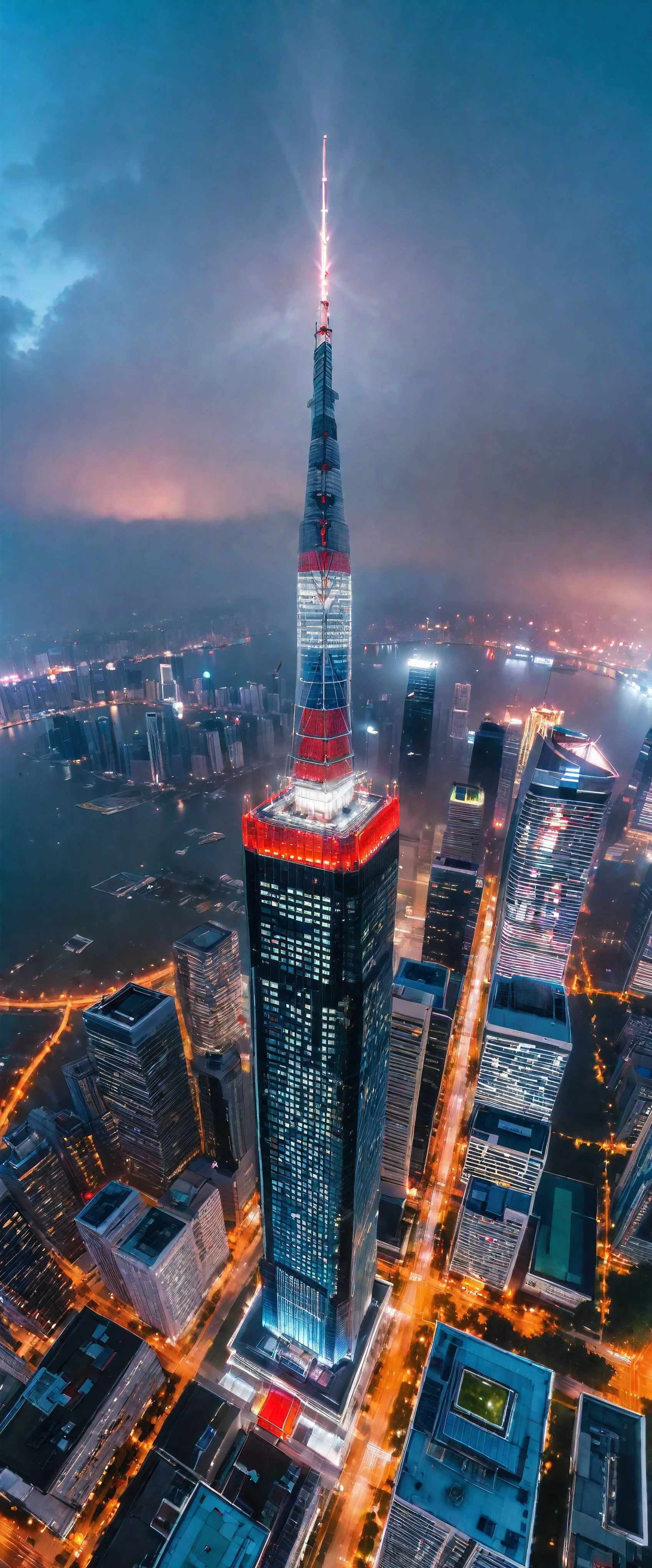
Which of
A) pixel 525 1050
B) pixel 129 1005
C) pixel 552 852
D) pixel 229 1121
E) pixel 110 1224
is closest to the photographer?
pixel 110 1224

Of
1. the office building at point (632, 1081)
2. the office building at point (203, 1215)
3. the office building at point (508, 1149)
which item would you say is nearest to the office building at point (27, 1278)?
the office building at point (203, 1215)

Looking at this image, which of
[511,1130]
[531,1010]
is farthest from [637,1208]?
[531,1010]

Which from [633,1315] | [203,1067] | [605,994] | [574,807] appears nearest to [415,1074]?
[203,1067]

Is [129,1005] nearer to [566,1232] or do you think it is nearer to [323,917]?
[323,917]

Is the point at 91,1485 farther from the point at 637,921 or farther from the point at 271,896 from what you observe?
the point at 637,921

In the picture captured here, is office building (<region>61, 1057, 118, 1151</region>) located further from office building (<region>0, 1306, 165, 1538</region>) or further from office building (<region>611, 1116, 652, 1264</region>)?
office building (<region>611, 1116, 652, 1264</region>)

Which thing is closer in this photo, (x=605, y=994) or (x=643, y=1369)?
(x=643, y=1369)
